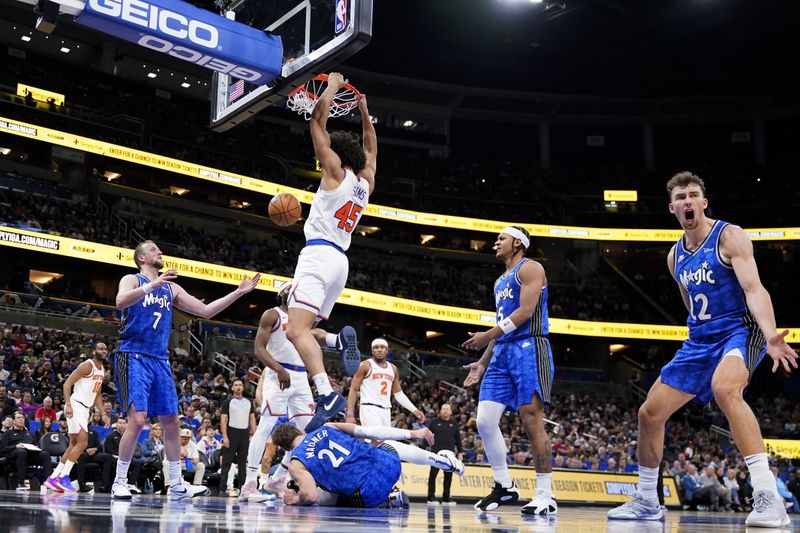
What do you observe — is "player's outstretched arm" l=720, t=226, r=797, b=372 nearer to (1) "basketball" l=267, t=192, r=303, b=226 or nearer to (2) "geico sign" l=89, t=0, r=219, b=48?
(1) "basketball" l=267, t=192, r=303, b=226

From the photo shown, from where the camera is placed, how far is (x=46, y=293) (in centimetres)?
3050

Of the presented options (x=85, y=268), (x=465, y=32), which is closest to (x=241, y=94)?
Result: (x=85, y=268)

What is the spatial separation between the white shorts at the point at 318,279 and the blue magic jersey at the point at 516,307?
159cm

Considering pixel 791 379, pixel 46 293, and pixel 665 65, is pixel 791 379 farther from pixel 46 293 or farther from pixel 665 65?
pixel 46 293

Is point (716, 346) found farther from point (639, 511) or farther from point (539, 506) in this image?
point (539, 506)

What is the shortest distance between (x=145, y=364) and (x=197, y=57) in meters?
3.55

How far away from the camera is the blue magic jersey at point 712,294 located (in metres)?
5.31

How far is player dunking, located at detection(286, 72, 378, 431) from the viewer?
631cm

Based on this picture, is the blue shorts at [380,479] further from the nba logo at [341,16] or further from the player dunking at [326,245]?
the nba logo at [341,16]

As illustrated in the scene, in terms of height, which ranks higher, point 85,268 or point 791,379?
point 85,268

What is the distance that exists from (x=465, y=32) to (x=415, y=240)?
37.0 feet

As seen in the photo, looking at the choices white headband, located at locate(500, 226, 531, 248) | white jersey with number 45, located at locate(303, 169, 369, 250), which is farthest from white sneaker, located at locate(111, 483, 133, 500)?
white headband, located at locate(500, 226, 531, 248)

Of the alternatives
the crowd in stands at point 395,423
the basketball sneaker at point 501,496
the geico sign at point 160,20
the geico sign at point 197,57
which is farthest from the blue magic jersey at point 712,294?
the crowd in stands at point 395,423

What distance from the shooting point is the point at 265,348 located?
8.89 m
